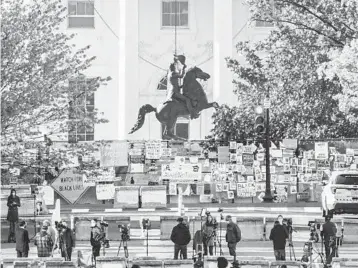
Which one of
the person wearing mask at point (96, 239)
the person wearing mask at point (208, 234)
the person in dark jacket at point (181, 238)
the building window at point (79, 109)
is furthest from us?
the building window at point (79, 109)

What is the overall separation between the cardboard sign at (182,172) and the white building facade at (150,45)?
10.3 m

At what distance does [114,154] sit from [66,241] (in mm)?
16724

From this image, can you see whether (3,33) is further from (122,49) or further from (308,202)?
(122,49)

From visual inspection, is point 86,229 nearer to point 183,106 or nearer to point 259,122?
point 259,122

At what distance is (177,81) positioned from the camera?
1897 inches

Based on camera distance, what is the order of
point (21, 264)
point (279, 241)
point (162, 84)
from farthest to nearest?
point (162, 84) < point (279, 241) < point (21, 264)

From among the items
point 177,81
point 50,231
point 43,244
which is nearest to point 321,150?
point 177,81

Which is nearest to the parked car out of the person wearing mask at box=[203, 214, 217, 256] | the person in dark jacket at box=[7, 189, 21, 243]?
the person wearing mask at box=[203, 214, 217, 256]

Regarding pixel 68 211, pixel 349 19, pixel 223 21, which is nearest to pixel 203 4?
pixel 223 21

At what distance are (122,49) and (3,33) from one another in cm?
2451

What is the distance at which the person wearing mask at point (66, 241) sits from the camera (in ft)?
89.2

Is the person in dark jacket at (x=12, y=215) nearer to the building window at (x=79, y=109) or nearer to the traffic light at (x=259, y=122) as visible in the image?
the building window at (x=79, y=109)

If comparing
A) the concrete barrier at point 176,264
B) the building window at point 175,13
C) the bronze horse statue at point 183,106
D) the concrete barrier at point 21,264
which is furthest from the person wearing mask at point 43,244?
the building window at point 175,13

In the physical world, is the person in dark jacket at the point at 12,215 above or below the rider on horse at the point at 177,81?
below
